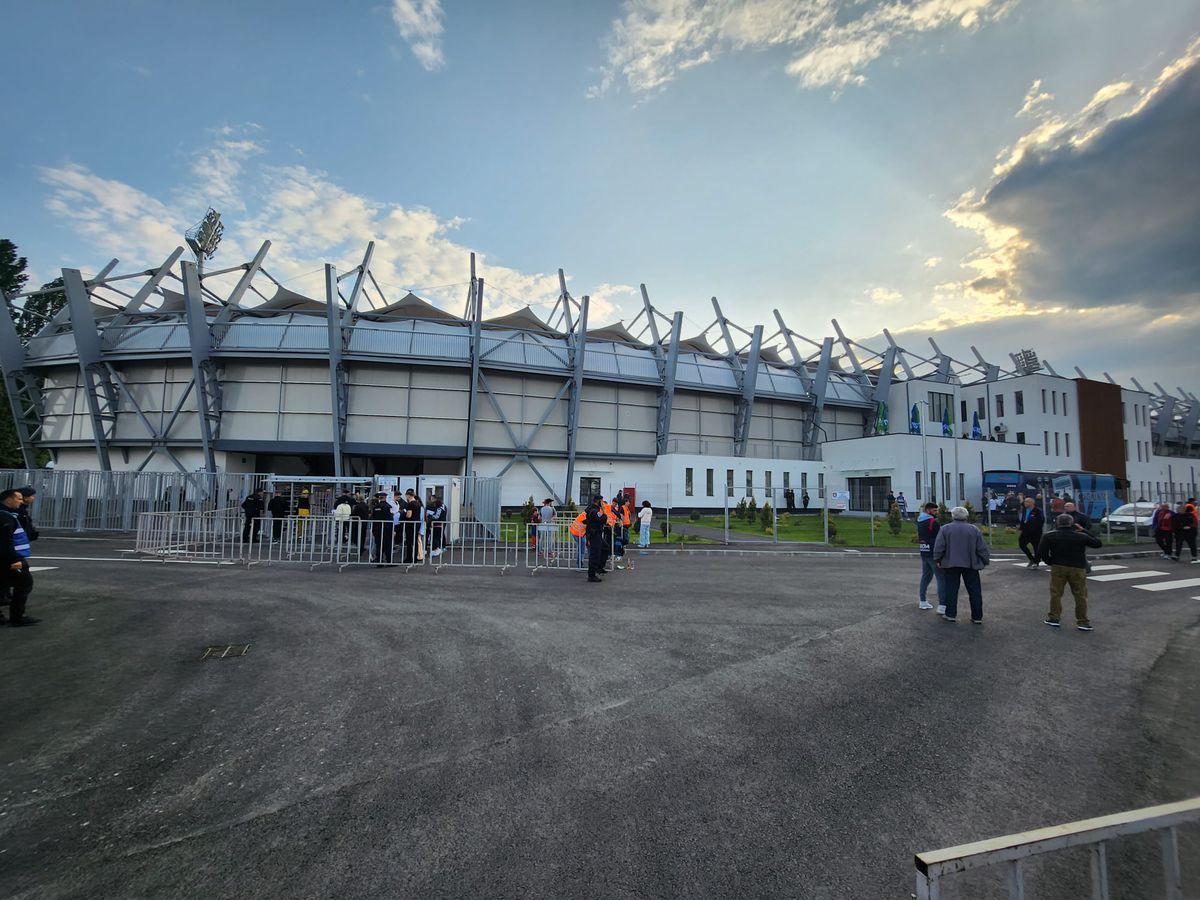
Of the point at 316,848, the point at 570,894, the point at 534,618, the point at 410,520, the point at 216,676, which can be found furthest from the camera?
the point at 410,520

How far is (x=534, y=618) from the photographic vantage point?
861 centimetres

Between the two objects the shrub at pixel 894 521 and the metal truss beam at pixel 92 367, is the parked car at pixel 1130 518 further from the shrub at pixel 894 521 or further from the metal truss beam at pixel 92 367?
the metal truss beam at pixel 92 367

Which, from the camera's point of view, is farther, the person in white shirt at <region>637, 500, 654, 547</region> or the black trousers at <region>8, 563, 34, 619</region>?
the person in white shirt at <region>637, 500, 654, 547</region>

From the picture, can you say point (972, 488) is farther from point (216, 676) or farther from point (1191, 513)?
point (216, 676)

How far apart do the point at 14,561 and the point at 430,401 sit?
2617 cm

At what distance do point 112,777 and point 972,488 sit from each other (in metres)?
47.8

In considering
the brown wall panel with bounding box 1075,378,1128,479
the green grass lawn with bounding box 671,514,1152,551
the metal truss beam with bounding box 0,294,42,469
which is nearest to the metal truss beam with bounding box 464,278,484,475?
the green grass lawn with bounding box 671,514,1152,551

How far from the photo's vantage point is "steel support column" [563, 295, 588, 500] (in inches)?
1315

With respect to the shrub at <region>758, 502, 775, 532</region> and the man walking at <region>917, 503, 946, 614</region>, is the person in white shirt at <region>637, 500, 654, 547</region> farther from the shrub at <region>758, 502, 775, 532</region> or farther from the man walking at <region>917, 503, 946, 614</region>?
the man walking at <region>917, 503, 946, 614</region>

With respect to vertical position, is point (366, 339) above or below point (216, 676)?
above

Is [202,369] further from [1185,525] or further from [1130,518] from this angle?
[1130,518]

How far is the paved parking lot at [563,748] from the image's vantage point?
3.05 m

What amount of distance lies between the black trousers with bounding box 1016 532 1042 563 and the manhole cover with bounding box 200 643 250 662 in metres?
16.3

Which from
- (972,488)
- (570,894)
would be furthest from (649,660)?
(972,488)
